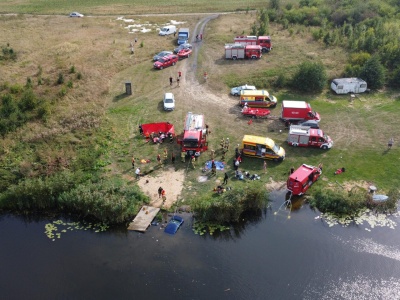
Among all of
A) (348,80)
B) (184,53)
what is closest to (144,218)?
(348,80)

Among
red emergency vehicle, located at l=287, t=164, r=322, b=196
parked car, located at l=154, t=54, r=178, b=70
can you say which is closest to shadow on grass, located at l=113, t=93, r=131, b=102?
parked car, located at l=154, t=54, r=178, b=70

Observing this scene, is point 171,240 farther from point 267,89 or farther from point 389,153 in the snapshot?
point 267,89

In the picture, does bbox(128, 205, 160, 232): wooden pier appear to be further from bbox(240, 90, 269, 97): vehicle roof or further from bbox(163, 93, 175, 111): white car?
bbox(240, 90, 269, 97): vehicle roof

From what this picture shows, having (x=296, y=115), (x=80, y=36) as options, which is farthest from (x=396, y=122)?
(x=80, y=36)

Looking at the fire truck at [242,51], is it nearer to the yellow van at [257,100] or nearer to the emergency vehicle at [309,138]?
the yellow van at [257,100]

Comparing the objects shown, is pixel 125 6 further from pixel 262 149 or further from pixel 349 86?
pixel 262 149

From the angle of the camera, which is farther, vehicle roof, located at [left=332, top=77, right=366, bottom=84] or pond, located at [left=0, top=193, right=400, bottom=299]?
vehicle roof, located at [left=332, top=77, right=366, bottom=84]
